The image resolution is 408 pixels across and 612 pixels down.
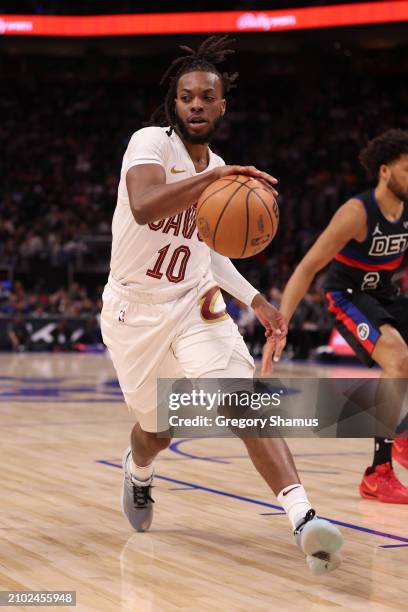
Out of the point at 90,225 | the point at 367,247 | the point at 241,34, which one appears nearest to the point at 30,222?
the point at 90,225

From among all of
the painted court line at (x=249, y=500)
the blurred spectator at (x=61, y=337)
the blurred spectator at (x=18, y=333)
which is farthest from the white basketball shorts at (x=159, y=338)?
the blurred spectator at (x=61, y=337)

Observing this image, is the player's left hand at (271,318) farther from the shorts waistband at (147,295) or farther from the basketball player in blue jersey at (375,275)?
the basketball player in blue jersey at (375,275)

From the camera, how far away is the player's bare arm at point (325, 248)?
16.5 ft

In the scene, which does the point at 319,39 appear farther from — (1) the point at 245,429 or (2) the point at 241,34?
(1) the point at 245,429

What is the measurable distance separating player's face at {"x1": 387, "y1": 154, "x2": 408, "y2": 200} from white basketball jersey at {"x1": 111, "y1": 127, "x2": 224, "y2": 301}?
72.9 inches

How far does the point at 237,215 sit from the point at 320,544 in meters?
1.12

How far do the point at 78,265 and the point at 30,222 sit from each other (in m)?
2.76

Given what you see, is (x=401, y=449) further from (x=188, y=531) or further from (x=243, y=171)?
(x=243, y=171)

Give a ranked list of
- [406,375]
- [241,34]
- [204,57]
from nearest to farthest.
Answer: [204,57] < [406,375] < [241,34]

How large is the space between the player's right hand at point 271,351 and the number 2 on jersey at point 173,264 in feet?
1.46

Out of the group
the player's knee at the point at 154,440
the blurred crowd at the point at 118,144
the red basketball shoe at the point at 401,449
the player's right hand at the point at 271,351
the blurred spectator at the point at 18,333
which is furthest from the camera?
the blurred crowd at the point at 118,144

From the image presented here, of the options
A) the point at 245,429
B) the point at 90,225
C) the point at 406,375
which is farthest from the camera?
the point at 90,225

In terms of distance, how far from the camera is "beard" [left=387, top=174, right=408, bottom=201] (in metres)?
5.41

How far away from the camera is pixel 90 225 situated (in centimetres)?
2302
